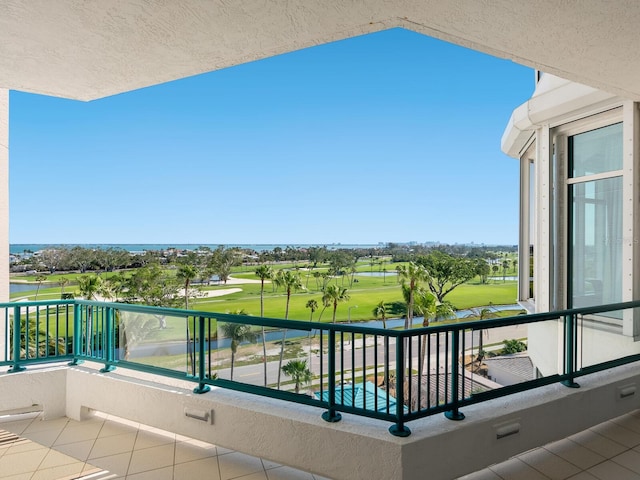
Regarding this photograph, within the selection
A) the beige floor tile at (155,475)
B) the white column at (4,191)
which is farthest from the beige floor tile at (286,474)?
the white column at (4,191)

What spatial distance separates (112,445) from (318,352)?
72.2 inches

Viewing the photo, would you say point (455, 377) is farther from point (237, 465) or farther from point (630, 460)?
point (237, 465)

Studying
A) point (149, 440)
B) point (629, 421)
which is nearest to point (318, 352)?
point (149, 440)

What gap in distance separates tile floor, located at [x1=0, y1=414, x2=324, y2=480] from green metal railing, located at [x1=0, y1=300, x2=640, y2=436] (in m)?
0.48

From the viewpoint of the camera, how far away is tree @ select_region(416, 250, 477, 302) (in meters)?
44.2

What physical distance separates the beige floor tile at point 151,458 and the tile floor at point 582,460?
2097mm

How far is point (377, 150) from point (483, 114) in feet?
63.6

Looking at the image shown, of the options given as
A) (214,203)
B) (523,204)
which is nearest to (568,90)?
(523,204)

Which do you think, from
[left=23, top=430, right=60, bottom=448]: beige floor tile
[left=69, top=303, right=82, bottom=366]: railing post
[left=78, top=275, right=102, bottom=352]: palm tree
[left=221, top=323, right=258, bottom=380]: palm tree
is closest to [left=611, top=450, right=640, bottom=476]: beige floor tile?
[left=221, top=323, right=258, bottom=380]: palm tree

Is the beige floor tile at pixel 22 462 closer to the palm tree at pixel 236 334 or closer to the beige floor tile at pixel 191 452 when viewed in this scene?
the beige floor tile at pixel 191 452

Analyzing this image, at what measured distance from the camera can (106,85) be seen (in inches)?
118

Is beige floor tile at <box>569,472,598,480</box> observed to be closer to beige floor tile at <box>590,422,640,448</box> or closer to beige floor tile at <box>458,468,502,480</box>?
beige floor tile at <box>458,468,502,480</box>

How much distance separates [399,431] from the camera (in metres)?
2.26

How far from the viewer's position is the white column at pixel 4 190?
13.3 ft
